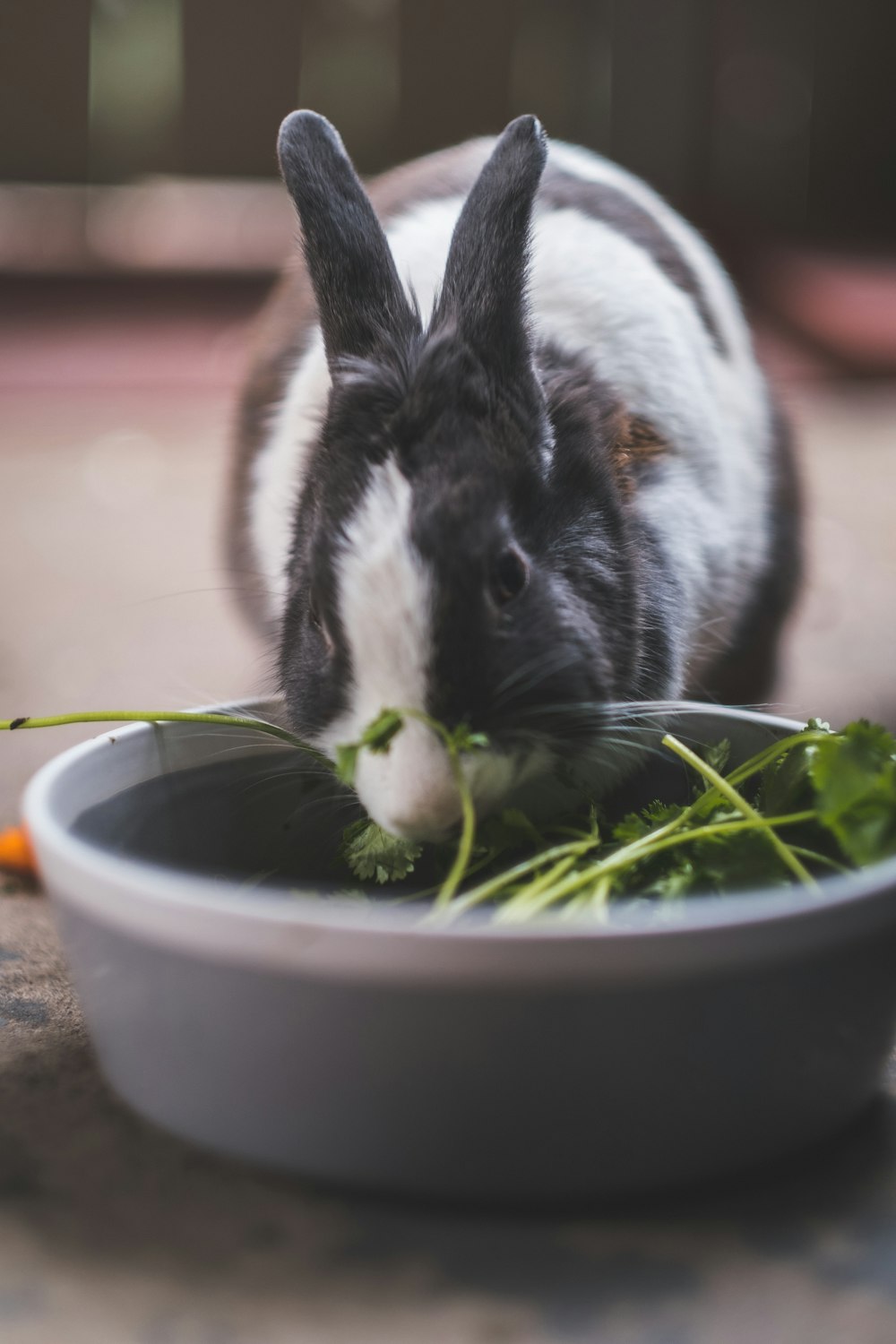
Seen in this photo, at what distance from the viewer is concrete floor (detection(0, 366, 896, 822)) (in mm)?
2352

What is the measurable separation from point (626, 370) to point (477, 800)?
0.71 metres

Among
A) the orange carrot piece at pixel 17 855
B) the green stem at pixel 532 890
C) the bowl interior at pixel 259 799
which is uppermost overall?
the green stem at pixel 532 890

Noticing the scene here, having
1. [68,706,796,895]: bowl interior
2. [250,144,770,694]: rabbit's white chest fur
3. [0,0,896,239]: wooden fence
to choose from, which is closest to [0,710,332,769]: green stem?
[68,706,796,895]: bowl interior

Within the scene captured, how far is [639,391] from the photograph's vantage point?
165 centimetres

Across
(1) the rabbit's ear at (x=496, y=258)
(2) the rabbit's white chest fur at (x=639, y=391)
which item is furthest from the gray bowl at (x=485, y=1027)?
(2) the rabbit's white chest fur at (x=639, y=391)

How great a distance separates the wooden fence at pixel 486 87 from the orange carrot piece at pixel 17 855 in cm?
498

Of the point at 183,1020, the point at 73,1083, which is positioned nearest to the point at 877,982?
the point at 183,1020

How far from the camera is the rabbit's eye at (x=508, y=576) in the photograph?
114 cm

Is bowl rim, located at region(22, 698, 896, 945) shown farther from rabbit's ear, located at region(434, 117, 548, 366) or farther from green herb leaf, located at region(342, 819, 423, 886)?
rabbit's ear, located at region(434, 117, 548, 366)

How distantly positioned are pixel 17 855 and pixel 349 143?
17.2 ft

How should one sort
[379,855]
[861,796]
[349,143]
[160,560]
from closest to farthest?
[861,796] → [379,855] → [160,560] → [349,143]

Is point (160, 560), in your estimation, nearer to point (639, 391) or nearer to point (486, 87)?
point (639, 391)

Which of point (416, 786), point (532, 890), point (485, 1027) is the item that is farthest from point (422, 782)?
point (485, 1027)

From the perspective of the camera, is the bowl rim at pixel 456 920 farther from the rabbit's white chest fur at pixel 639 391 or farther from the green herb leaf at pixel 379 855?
the rabbit's white chest fur at pixel 639 391
